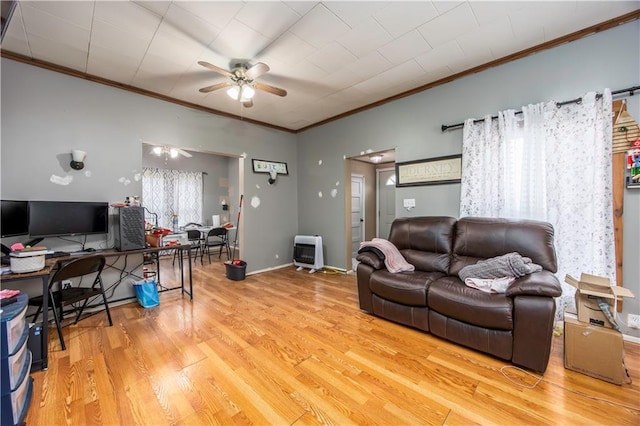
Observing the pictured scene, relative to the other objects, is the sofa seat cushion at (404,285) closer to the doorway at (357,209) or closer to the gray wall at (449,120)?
the gray wall at (449,120)

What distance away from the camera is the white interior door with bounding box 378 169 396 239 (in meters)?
5.91

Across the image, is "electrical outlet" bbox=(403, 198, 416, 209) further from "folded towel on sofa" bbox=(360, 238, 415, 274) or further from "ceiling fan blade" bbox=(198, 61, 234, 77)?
"ceiling fan blade" bbox=(198, 61, 234, 77)

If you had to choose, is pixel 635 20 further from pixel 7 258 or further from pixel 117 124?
pixel 7 258

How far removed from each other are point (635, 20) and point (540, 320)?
266 centimetres

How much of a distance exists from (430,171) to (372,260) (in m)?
1.52

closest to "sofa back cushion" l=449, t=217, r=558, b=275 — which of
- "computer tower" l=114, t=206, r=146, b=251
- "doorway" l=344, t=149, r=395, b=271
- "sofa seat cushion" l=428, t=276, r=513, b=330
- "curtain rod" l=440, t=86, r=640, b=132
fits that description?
"sofa seat cushion" l=428, t=276, r=513, b=330

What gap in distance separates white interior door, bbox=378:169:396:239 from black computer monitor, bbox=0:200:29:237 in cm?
566

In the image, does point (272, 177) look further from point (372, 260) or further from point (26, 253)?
point (26, 253)

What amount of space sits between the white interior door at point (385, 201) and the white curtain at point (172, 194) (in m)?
4.81

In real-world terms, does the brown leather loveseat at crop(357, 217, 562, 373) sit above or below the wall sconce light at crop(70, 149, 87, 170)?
below

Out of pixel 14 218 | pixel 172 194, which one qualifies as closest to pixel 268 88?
pixel 14 218

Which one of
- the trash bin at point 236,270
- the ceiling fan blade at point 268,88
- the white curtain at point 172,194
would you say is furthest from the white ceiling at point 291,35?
the white curtain at point 172,194

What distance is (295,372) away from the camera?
6.07 feet

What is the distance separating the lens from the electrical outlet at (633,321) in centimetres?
214
